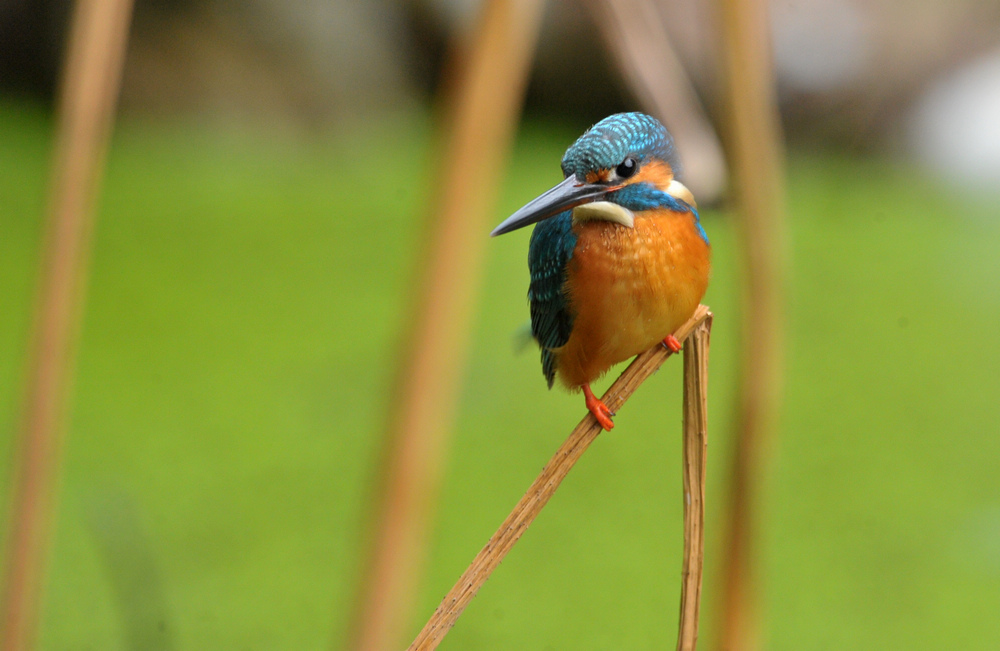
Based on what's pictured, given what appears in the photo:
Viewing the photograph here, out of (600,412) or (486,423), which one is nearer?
(600,412)

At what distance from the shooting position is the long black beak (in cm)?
25

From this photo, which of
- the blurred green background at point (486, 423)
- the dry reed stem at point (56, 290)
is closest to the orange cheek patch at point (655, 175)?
the dry reed stem at point (56, 290)

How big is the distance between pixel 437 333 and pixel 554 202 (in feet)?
0.31

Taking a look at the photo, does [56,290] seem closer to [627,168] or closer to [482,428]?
[627,168]

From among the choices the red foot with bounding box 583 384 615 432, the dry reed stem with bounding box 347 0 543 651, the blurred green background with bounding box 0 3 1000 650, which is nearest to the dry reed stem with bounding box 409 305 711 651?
the red foot with bounding box 583 384 615 432

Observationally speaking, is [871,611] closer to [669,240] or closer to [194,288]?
[669,240]

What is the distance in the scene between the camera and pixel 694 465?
0.31 m

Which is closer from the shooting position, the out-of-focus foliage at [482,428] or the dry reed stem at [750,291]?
the dry reed stem at [750,291]

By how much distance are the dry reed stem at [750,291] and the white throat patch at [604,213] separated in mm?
42

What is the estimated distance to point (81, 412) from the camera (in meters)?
1.46

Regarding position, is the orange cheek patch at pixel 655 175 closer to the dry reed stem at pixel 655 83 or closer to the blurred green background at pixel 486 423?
the dry reed stem at pixel 655 83

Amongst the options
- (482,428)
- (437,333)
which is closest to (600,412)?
(437,333)

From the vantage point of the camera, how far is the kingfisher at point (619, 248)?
10.5 inches

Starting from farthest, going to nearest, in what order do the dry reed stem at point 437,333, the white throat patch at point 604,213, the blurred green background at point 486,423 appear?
the blurred green background at point 486,423 → the white throat patch at point 604,213 → the dry reed stem at point 437,333
